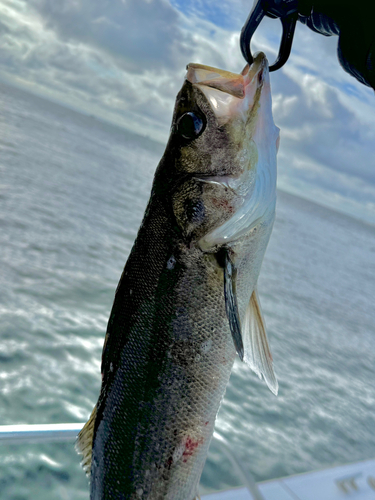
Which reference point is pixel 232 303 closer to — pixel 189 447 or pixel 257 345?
pixel 257 345

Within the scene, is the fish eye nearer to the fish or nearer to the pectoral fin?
the fish

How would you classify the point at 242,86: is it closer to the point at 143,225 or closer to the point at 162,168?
the point at 162,168

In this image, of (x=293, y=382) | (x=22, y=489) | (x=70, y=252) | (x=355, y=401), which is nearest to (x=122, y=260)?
(x=70, y=252)

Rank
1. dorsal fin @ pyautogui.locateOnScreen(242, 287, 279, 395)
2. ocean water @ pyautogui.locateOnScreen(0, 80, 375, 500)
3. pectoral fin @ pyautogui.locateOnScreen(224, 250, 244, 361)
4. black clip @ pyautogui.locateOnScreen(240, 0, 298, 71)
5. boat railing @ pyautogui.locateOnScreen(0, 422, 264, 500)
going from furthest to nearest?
ocean water @ pyautogui.locateOnScreen(0, 80, 375, 500), boat railing @ pyautogui.locateOnScreen(0, 422, 264, 500), dorsal fin @ pyautogui.locateOnScreen(242, 287, 279, 395), black clip @ pyautogui.locateOnScreen(240, 0, 298, 71), pectoral fin @ pyautogui.locateOnScreen(224, 250, 244, 361)

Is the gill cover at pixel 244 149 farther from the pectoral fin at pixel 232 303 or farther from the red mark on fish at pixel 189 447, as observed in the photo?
the red mark on fish at pixel 189 447

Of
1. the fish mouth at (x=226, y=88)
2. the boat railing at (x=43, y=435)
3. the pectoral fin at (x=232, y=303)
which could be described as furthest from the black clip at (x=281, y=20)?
the boat railing at (x=43, y=435)

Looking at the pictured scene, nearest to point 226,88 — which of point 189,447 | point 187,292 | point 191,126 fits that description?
point 191,126

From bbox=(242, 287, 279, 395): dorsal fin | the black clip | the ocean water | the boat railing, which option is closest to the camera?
the black clip

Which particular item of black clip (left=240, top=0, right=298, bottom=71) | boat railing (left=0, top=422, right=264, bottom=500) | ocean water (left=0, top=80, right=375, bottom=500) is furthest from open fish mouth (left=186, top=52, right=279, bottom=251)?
ocean water (left=0, top=80, right=375, bottom=500)
